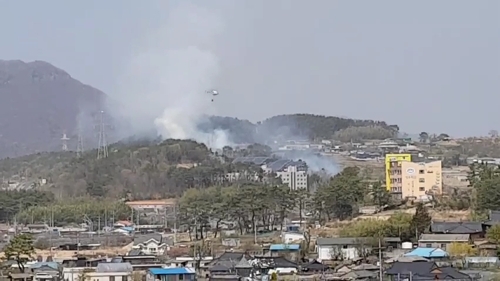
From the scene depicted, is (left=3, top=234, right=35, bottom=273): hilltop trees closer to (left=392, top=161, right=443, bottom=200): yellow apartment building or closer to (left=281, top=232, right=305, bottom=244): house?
(left=281, top=232, right=305, bottom=244): house

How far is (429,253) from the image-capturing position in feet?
52.9

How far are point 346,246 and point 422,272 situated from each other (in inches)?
167

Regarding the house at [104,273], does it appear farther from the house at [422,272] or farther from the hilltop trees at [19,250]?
the house at [422,272]

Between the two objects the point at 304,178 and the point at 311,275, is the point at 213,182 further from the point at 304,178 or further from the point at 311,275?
the point at 311,275

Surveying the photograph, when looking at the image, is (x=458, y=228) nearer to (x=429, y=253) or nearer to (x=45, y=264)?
(x=429, y=253)

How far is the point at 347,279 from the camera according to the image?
47.8 ft

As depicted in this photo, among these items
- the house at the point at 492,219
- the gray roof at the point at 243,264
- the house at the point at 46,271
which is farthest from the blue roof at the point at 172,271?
the house at the point at 492,219

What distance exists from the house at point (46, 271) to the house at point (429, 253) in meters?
6.12

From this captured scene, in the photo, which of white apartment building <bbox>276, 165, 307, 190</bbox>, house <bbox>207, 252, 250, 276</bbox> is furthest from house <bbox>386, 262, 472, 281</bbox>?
white apartment building <bbox>276, 165, 307, 190</bbox>

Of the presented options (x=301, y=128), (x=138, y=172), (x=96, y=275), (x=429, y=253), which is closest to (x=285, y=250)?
(x=429, y=253)

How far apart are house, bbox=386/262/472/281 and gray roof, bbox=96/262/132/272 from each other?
183 inches

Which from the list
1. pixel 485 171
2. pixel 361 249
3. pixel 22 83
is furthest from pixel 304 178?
pixel 22 83

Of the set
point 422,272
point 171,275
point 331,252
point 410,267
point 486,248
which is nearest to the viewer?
point 422,272

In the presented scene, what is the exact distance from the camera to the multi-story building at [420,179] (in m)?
26.1
